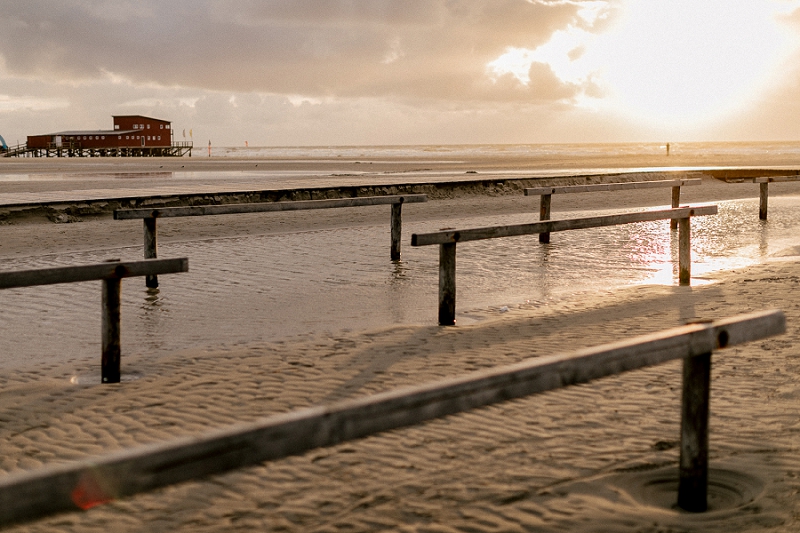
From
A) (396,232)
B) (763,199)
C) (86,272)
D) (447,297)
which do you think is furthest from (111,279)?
(763,199)

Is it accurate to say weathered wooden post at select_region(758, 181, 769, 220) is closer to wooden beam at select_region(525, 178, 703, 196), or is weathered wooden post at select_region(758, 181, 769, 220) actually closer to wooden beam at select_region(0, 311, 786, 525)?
wooden beam at select_region(525, 178, 703, 196)

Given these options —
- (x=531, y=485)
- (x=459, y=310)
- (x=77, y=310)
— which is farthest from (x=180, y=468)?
(x=77, y=310)

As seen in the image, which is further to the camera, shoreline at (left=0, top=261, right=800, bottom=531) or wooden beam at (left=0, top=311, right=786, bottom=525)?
shoreline at (left=0, top=261, right=800, bottom=531)

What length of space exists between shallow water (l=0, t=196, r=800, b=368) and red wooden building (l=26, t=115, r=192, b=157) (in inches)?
3240

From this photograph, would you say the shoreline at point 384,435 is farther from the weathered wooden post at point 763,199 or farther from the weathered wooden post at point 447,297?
the weathered wooden post at point 763,199

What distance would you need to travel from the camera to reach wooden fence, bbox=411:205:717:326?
677 cm

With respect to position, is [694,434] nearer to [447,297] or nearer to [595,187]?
[447,297]

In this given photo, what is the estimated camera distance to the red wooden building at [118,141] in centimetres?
9106

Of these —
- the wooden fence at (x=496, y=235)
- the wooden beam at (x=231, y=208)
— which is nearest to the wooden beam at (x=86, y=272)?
the wooden fence at (x=496, y=235)

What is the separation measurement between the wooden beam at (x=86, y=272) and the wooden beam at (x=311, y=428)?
9.94 feet

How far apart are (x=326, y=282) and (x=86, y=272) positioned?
13.4ft

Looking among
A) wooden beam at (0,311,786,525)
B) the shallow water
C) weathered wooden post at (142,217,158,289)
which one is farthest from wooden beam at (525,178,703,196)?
wooden beam at (0,311,786,525)

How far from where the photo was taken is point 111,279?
17.2 ft

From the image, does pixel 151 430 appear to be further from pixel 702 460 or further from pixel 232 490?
pixel 702 460
